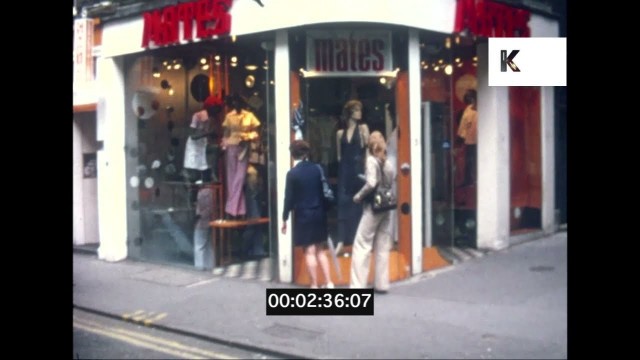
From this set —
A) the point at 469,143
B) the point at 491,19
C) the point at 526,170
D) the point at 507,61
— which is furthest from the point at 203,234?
the point at 507,61

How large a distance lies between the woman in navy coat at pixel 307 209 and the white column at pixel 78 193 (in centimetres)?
63

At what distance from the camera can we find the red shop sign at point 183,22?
89.9 inches

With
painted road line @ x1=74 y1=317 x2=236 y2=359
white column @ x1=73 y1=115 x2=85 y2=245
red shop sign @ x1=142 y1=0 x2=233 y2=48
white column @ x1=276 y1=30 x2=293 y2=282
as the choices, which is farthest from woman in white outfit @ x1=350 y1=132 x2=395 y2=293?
painted road line @ x1=74 y1=317 x2=236 y2=359

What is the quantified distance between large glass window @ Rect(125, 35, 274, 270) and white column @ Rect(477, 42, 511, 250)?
2.42 ft

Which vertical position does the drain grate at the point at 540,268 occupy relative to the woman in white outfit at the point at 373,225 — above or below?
below

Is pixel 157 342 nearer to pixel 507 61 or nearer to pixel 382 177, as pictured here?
pixel 382 177

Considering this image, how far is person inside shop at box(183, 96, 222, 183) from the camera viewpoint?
7.80 feet

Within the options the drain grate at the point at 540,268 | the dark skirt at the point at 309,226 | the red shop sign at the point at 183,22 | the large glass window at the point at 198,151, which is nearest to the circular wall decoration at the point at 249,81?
the large glass window at the point at 198,151

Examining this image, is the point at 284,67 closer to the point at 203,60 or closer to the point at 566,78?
the point at 203,60

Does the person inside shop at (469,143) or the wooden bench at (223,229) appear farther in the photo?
the wooden bench at (223,229)

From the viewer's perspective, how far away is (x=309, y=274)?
1.90 meters

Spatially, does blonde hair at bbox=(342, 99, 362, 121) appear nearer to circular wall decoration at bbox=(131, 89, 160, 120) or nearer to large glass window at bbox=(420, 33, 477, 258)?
large glass window at bbox=(420, 33, 477, 258)
